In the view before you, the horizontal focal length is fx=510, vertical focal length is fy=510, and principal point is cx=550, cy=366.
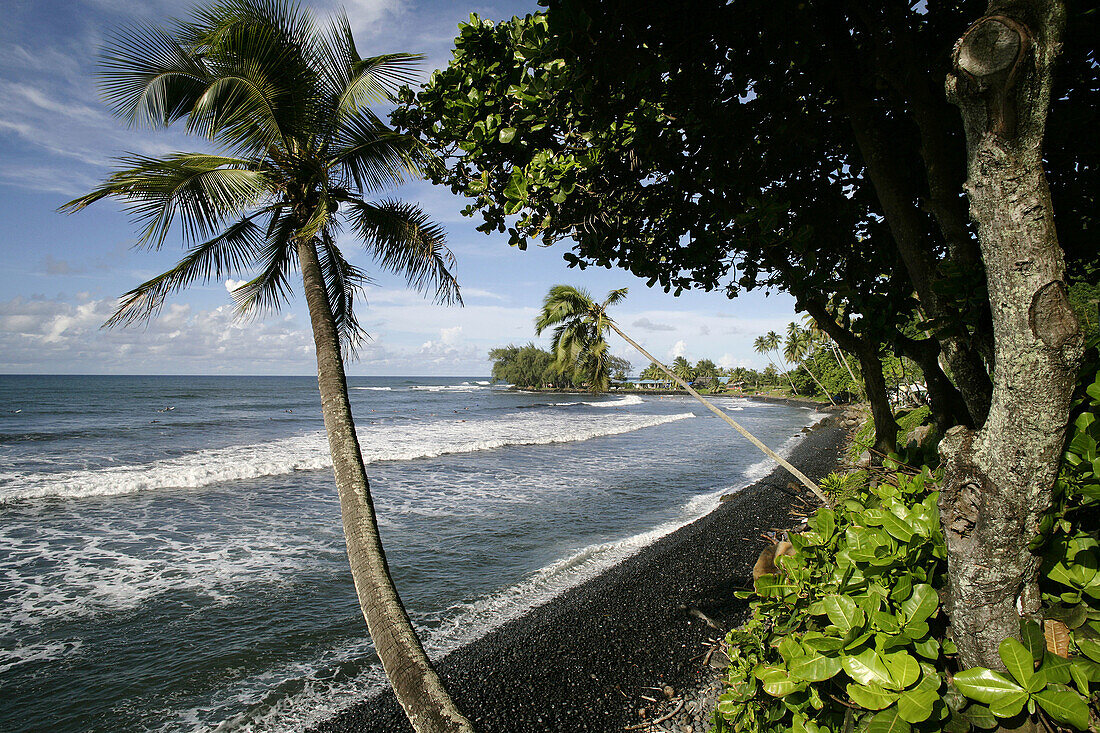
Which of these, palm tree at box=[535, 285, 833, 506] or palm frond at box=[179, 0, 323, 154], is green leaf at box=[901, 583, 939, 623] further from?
palm frond at box=[179, 0, 323, 154]

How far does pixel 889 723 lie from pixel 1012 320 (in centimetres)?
140

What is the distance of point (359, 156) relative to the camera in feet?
16.7

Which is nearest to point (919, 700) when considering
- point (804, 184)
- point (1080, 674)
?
point (1080, 674)

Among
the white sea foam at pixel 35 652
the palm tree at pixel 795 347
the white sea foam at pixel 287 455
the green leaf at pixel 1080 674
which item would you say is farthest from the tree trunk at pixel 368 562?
the palm tree at pixel 795 347

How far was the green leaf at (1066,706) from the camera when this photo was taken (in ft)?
4.61

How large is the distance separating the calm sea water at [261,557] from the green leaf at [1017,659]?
5.88m

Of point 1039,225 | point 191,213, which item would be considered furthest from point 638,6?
point 191,213

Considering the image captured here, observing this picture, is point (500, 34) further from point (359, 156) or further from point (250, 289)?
A: point (250, 289)

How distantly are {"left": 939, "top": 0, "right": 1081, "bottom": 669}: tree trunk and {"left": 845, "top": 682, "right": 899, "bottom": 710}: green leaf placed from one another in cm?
31

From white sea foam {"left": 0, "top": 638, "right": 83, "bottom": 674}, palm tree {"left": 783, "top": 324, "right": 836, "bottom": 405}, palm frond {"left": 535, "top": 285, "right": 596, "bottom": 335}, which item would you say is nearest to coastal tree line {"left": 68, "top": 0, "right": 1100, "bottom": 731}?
palm frond {"left": 535, "top": 285, "right": 596, "bottom": 335}

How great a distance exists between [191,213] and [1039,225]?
5.53m

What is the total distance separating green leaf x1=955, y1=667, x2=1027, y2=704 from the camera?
1550 mm

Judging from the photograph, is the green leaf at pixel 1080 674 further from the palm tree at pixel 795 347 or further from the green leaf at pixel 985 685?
the palm tree at pixel 795 347

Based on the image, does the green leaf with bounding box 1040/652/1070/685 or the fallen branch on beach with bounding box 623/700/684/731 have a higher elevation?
the green leaf with bounding box 1040/652/1070/685
